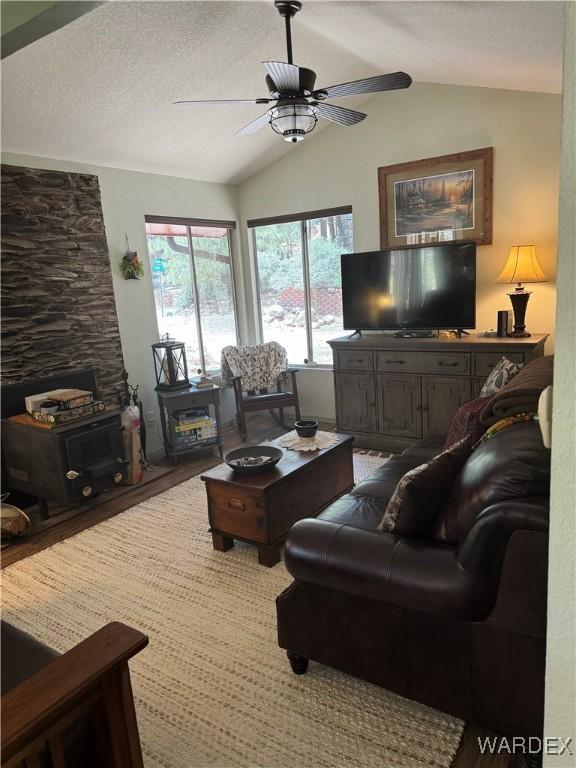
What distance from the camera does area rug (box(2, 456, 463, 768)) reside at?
67.8 inches

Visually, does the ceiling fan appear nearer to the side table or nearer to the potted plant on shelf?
the potted plant on shelf

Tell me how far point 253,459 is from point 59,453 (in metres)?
1.34

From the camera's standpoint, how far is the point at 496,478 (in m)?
1.52

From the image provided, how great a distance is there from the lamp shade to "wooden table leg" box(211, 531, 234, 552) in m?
2.75

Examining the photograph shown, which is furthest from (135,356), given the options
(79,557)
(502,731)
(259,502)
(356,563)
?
(502,731)

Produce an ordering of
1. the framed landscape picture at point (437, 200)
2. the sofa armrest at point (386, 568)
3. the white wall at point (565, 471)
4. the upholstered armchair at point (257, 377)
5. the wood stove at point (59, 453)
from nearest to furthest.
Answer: the white wall at point (565, 471), the sofa armrest at point (386, 568), the wood stove at point (59, 453), the framed landscape picture at point (437, 200), the upholstered armchair at point (257, 377)

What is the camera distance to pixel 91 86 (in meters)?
3.17

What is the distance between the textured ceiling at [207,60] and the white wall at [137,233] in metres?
0.19

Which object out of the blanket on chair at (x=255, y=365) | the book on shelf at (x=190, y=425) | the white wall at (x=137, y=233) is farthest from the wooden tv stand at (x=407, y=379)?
the white wall at (x=137, y=233)

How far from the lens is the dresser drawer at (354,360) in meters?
4.41

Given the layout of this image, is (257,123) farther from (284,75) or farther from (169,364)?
(169,364)

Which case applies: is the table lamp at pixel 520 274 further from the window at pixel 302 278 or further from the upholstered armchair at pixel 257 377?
the upholstered armchair at pixel 257 377

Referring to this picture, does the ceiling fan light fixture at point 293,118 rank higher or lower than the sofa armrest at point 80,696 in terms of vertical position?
higher

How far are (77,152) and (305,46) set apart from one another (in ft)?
5.95
